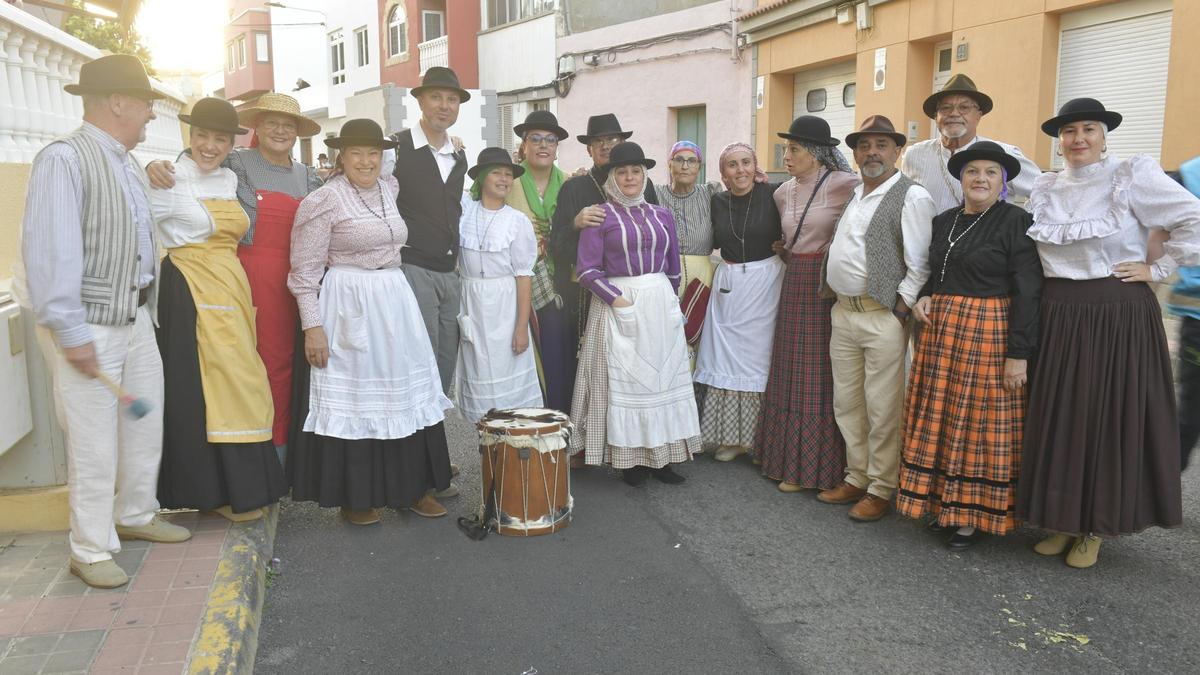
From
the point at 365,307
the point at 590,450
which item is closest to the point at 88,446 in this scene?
the point at 365,307

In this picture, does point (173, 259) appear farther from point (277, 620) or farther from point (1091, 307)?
point (1091, 307)

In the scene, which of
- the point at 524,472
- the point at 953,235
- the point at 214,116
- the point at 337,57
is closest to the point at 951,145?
the point at 953,235

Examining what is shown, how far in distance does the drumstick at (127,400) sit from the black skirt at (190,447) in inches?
13.8

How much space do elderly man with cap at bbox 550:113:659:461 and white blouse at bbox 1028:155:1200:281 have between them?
220 centimetres

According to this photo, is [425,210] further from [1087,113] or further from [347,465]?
[1087,113]

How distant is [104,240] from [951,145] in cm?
401

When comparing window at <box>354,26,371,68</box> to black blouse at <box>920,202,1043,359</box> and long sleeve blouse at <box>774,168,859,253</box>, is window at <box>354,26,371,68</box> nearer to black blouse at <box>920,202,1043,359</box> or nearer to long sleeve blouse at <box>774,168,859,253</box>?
long sleeve blouse at <box>774,168,859,253</box>

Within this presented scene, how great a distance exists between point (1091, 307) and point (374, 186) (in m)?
3.26

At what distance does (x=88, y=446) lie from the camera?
341cm

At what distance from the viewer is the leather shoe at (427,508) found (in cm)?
463

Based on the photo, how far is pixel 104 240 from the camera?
3334mm

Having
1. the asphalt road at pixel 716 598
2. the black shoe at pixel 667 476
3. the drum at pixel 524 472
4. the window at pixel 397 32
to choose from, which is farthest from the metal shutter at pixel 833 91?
the window at pixel 397 32

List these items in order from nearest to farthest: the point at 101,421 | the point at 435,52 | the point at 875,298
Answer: the point at 101,421 → the point at 875,298 → the point at 435,52

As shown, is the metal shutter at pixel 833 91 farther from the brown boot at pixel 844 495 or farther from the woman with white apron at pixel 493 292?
the woman with white apron at pixel 493 292
